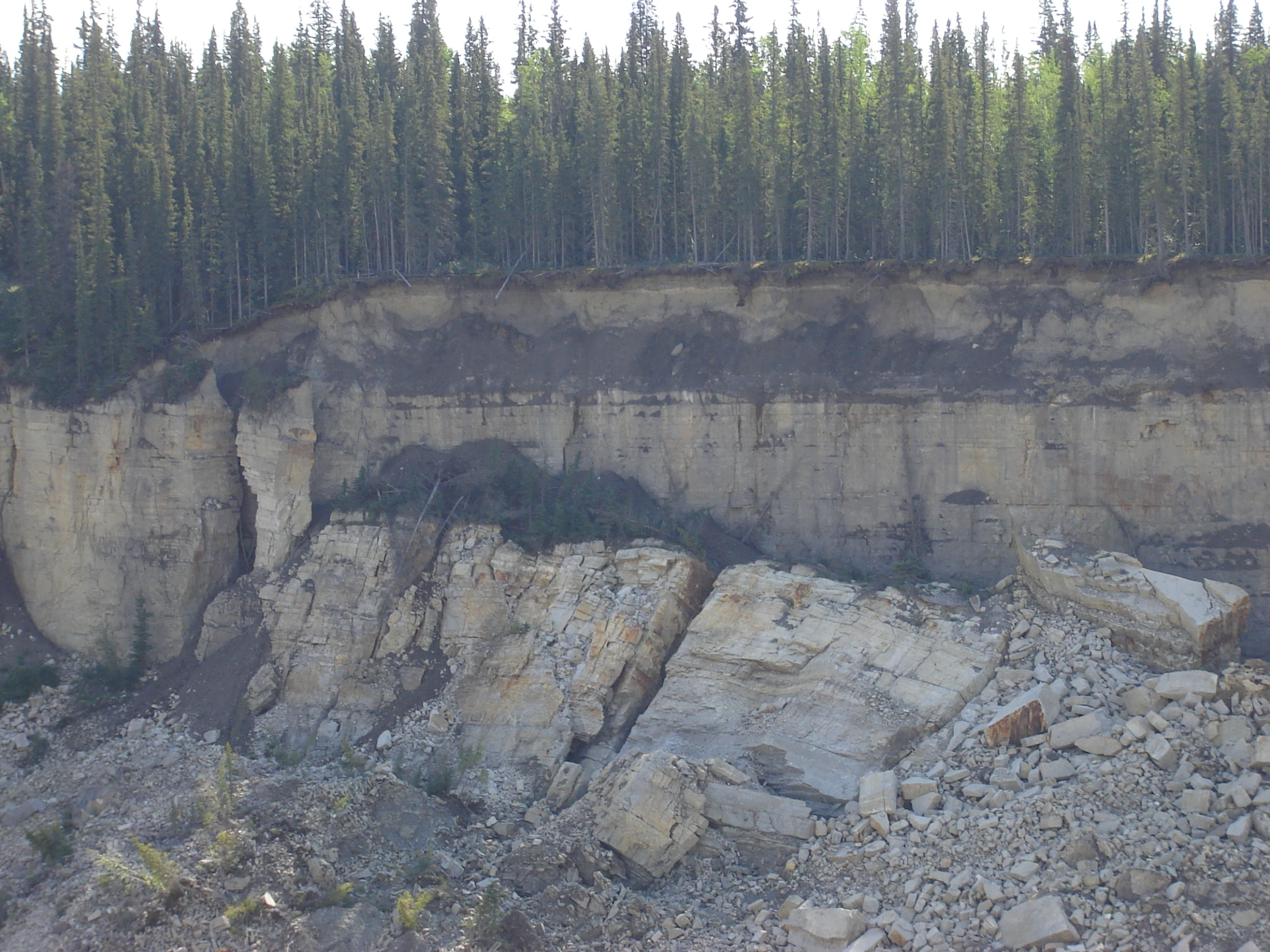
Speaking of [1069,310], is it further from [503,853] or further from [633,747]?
[503,853]

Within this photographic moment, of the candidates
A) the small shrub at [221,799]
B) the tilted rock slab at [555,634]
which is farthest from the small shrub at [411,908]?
the tilted rock slab at [555,634]

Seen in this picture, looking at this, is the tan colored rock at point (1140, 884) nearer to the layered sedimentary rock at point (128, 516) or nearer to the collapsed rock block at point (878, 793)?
the collapsed rock block at point (878, 793)

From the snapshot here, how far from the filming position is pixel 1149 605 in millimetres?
22703

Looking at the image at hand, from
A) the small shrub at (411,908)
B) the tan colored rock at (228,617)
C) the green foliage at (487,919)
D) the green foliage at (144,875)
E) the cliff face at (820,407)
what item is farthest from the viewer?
the tan colored rock at (228,617)

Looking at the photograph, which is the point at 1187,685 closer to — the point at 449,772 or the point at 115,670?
the point at 449,772

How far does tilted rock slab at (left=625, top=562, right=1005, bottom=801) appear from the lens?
22.2 metres

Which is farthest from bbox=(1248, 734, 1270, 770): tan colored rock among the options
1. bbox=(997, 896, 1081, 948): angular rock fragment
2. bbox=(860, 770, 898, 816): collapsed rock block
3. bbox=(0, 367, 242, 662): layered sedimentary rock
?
bbox=(0, 367, 242, 662): layered sedimentary rock

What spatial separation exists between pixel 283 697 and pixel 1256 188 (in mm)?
30071

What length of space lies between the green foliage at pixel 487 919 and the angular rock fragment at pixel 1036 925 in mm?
7908

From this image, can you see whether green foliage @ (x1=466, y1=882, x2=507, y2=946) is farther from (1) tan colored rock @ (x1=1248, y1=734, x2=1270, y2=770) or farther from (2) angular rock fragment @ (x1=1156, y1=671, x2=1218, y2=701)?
(1) tan colored rock @ (x1=1248, y1=734, x2=1270, y2=770)

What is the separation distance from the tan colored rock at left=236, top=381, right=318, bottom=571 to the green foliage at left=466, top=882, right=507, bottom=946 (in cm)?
1262

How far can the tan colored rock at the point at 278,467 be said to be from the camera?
2912 cm

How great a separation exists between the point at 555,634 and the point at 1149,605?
40.8ft

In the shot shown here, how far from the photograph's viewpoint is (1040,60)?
54.4 m
